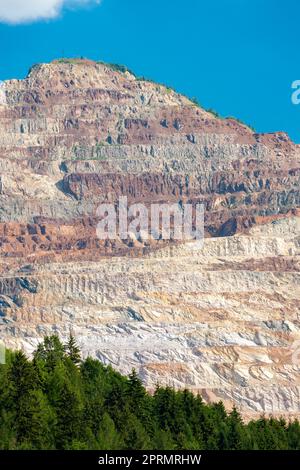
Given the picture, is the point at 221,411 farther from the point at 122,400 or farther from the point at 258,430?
the point at 122,400

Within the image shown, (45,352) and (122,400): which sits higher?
→ (45,352)

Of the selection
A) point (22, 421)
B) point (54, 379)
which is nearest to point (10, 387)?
point (22, 421)

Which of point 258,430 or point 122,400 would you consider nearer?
point 122,400
